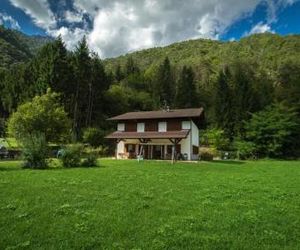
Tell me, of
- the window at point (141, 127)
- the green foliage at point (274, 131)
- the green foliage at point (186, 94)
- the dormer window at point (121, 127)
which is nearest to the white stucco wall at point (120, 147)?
the dormer window at point (121, 127)

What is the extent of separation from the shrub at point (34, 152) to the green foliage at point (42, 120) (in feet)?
53.3

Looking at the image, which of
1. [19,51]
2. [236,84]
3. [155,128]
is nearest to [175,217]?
[155,128]

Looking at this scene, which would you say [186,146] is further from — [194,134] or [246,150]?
[246,150]

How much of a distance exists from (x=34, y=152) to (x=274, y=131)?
3843 centimetres

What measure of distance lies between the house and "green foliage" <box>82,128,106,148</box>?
4.06m

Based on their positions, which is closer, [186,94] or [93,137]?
[93,137]

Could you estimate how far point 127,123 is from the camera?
1761 inches

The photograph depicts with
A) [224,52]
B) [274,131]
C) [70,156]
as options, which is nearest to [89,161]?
[70,156]

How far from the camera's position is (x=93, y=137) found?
46719 mm

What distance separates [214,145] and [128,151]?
16.6 m

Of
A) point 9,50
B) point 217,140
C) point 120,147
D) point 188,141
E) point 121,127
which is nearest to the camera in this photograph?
point 188,141

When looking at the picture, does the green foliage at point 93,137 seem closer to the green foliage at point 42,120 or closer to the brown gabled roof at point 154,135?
the green foliage at point 42,120

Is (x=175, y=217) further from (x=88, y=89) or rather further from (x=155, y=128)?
(x=88, y=89)

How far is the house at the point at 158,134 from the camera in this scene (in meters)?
39.6
